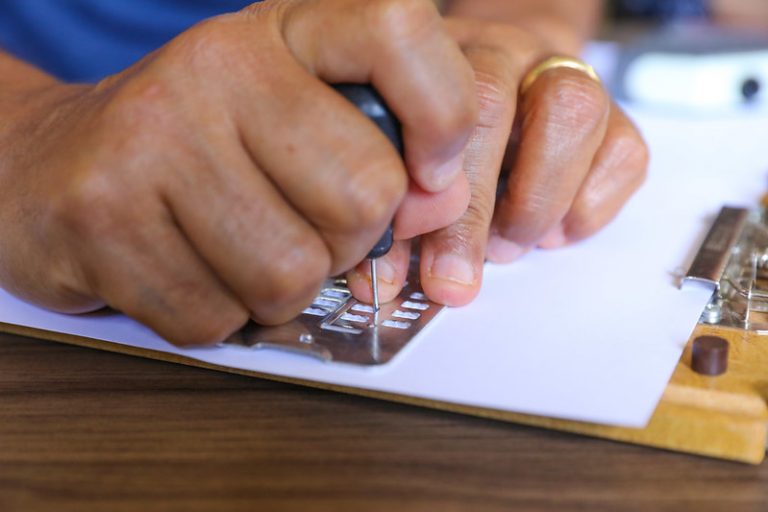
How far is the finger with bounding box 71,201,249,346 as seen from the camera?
1.65 feet

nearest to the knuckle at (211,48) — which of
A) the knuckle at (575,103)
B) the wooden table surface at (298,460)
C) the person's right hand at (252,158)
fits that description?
the person's right hand at (252,158)

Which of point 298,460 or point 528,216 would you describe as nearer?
point 298,460

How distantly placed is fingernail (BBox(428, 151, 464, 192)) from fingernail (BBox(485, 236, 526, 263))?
15 centimetres

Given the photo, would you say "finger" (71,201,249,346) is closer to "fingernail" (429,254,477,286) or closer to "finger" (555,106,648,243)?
"fingernail" (429,254,477,286)

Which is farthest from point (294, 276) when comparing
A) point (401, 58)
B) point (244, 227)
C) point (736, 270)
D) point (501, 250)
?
point (736, 270)

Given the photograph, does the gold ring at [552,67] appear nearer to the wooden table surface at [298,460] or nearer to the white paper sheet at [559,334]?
the white paper sheet at [559,334]

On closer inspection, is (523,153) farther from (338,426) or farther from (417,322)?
(338,426)

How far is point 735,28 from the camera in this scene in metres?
1.54

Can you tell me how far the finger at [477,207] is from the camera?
607 millimetres

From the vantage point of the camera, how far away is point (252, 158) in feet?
1.63

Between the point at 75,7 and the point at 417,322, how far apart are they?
850mm

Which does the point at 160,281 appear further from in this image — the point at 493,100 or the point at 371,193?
the point at 493,100

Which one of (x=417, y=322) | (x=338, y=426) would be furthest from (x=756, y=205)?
(x=338, y=426)

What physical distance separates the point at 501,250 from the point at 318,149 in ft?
0.86
